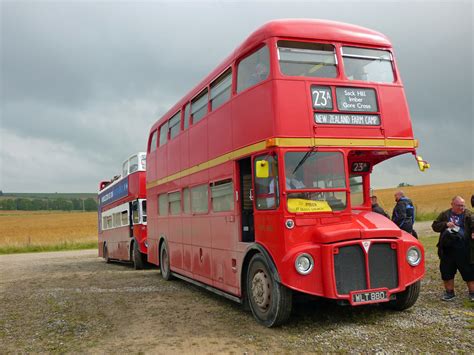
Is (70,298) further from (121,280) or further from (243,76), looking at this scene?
(243,76)

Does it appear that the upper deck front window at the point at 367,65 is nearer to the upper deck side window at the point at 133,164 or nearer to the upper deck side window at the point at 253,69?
the upper deck side window at the point at 253,69

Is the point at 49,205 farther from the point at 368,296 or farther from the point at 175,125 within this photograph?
the point at 368,296

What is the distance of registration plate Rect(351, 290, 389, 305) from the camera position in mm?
6356

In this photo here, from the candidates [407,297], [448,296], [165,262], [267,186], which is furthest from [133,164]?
[407,297]

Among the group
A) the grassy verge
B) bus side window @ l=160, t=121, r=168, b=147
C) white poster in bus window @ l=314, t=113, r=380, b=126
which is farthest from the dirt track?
the grassy verge

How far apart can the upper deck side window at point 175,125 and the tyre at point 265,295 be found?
5.26 m

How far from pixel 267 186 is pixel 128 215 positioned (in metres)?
11.7

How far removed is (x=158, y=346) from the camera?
6.32 metres

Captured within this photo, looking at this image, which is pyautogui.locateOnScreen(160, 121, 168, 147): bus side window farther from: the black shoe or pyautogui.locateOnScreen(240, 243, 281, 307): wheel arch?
the black shoe

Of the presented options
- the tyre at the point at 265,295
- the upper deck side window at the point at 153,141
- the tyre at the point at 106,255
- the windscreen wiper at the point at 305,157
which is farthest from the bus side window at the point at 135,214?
the windscreen wiper at the point at 305,157

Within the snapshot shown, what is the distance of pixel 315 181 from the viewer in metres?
6.84

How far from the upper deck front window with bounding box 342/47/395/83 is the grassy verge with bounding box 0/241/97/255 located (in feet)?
104

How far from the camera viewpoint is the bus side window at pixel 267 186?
679 cm

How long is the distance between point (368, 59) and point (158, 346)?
5.19 m
